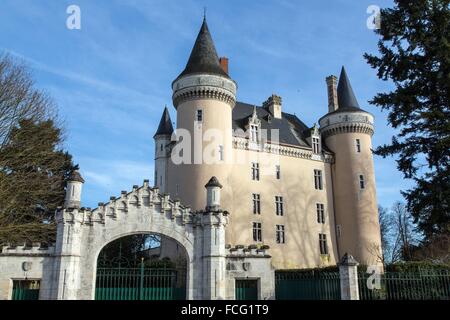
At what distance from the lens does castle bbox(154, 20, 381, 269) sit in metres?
29.1

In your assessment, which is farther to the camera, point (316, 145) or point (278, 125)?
point (316, 145)

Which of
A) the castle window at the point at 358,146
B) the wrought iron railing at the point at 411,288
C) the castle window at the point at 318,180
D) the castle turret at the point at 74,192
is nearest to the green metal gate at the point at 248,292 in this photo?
→ the wrought iron railing at the point at 411,288

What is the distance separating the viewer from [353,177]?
1363 inches

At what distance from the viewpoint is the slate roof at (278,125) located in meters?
33.5

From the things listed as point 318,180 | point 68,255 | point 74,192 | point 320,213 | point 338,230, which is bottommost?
point 68,255

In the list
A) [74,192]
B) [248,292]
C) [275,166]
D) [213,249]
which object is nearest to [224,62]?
[275,166]

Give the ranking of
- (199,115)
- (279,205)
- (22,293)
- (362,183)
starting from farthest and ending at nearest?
(362,183), (279,205), (199,115), (22,293)

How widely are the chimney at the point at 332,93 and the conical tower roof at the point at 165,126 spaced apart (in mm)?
13706

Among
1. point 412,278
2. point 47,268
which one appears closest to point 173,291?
point 47,268

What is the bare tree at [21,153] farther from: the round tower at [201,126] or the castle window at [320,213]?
the castle window at [320,213]

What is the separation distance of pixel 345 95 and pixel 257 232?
1502cm

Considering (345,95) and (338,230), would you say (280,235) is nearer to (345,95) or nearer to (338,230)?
(338,230)

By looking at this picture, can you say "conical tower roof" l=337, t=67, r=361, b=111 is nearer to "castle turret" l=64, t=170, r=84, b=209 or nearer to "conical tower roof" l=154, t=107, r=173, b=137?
"conical tower roof" l=154, t=107, r=173, b=137
